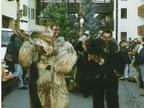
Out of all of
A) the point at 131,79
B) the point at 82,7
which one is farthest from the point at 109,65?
the point at 82,7

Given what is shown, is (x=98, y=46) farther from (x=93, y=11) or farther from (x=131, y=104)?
(x=93, y=11)

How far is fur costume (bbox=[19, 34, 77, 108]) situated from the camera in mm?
6305

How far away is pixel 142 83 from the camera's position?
14.6 metres

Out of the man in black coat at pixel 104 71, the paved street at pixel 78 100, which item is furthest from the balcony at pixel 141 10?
the man in black coat at pixel 104 71

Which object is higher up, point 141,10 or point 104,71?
point 141,10

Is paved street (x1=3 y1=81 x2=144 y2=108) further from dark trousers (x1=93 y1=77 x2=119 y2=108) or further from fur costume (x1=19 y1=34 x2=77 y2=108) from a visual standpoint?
fur costume (x1=19 y1=34 x2=77 y2=108)

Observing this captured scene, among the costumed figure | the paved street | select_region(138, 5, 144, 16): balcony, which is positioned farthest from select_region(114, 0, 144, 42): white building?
the costumed figure

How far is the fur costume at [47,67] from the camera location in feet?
20.7

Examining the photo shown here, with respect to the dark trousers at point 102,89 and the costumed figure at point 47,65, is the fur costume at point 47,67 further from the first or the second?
the dark trousers at point 102,89

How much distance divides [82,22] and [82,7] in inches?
47.0

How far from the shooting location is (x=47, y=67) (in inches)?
250

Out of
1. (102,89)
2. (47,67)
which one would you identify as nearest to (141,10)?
(102,89)

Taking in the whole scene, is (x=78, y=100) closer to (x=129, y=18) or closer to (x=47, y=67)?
(x=47, y=67)

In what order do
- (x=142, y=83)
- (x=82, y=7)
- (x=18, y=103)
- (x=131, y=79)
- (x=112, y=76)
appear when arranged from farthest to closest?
Answer: (x=82, y=7) < (x=131, y=79) < (x=142, y=83) < (x=18, y=103) < (x=112, y=76)
